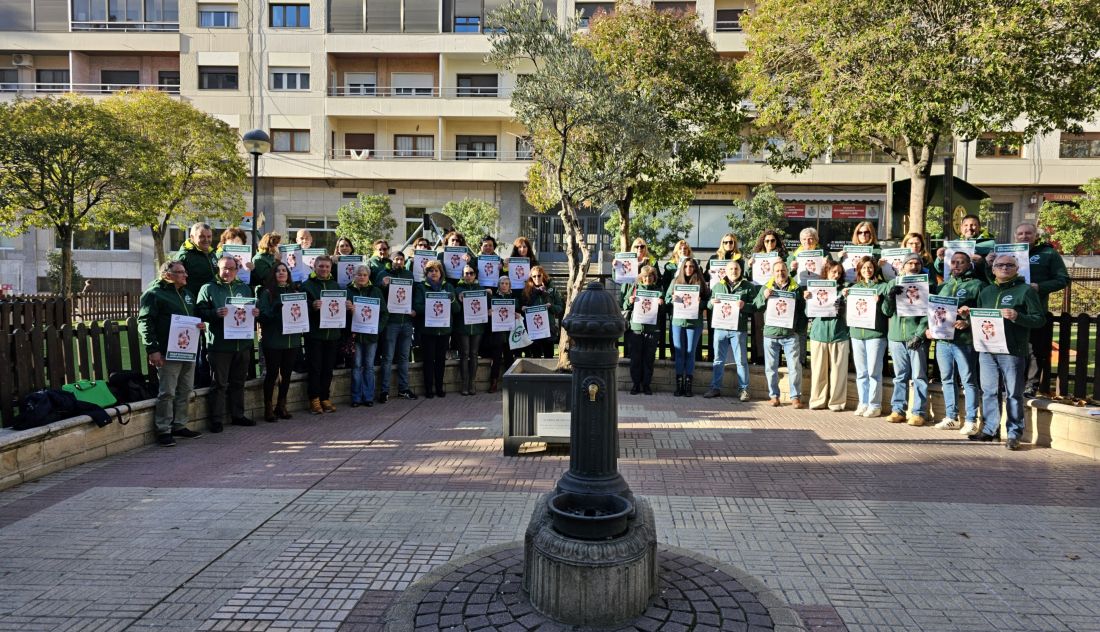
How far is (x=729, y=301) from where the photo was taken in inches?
381

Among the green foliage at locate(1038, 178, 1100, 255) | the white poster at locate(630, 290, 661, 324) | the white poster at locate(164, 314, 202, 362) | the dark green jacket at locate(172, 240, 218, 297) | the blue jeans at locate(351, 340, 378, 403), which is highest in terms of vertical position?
the green foliage at locate(1038, 178, 1100, 255)

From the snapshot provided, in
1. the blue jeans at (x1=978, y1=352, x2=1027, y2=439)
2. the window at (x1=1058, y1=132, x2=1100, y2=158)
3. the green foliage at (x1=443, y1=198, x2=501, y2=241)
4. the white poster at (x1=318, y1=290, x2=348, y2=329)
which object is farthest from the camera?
the window at (x1=1058, y1=132, x2=1100, y2=158)

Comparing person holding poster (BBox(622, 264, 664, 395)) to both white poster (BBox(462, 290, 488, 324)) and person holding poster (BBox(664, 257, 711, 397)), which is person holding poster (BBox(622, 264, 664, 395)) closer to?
person holding poster (BBox(664, 257, 711, 397))

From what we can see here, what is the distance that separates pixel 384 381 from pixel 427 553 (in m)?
5.54

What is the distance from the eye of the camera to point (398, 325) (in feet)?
32.1

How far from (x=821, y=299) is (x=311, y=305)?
650 cm

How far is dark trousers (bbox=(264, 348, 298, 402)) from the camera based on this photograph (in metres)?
8.35

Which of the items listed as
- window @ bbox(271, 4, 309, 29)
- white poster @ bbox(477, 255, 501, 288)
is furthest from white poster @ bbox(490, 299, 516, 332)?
window @ bbox(271, 4, 309, 29)

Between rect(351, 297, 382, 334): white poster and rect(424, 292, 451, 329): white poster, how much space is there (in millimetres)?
813

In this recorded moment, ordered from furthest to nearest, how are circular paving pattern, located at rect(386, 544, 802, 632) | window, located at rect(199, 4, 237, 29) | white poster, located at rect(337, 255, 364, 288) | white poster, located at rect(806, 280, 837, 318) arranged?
window, located at rect(199, 4, 237, 29) → white poster, located at rect(337, 255, 364, 288) → white poster, located at rect(806, 280, 837, 318) → circular paving pattern, located at rect(386, 544, 802, 632)

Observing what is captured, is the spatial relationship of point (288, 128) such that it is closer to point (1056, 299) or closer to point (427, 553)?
point (1056, 299)

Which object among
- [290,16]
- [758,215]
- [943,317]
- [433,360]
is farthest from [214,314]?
[290,16]

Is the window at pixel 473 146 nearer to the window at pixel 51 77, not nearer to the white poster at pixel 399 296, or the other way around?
the window at pixel 51 77

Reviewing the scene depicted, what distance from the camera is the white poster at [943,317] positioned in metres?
7.78
